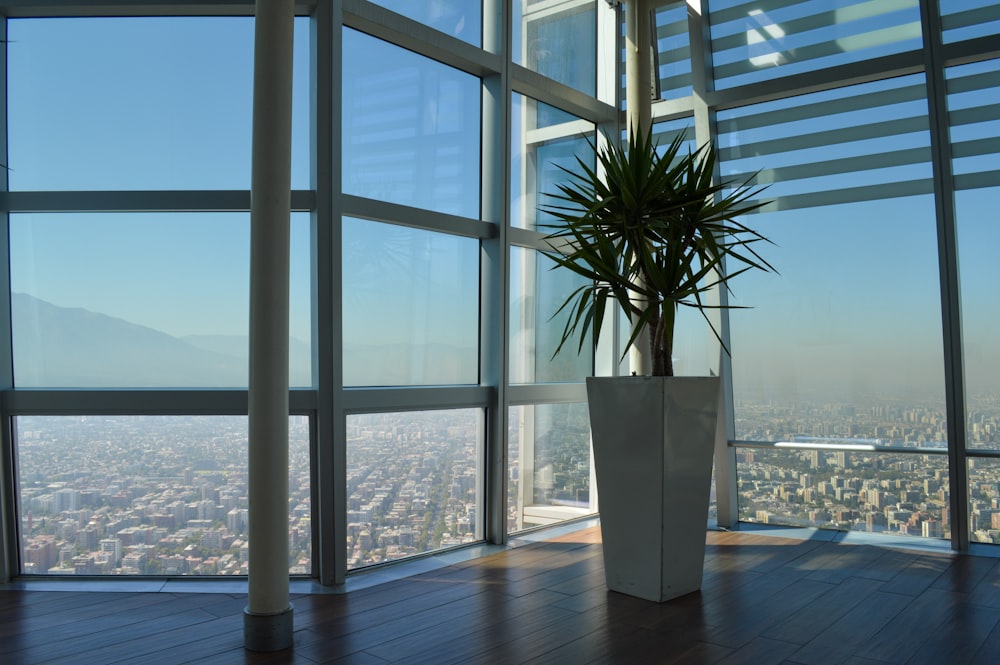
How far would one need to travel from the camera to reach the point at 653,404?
392 centimetres

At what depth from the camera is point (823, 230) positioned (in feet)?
18.0

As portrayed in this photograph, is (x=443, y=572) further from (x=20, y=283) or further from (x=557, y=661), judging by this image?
(x=20, y=283)

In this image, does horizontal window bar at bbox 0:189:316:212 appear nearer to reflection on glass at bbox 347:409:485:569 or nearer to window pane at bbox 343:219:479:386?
window pane at bbox 343:219:479:386

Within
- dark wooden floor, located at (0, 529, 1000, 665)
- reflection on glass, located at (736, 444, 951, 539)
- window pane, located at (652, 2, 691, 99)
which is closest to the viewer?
dark wooden floor, located at (0, 529, 1000, 665)

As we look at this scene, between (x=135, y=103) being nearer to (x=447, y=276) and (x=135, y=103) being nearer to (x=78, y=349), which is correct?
(x=78, y=349)

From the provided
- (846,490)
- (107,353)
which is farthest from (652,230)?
(107,353)

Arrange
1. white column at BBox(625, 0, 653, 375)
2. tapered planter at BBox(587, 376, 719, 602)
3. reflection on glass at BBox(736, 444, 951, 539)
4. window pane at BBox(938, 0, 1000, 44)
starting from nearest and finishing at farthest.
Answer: tapered planter at BBox(587, 376, 719, 602)
window pane at BBox(938, 0, 1000, 44)
reflection on glass at BBox(736, 444, 951, 539)
white column at BBox(625, 0, 653, 375)

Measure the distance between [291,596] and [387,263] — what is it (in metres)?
Result: 1.80

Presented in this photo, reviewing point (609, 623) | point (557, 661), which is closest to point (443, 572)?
point (609, 623)

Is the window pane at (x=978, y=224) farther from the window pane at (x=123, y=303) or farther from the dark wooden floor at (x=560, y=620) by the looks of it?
the window pane at (x=123, y=303)

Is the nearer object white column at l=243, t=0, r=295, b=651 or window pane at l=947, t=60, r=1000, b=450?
white column at l=243, t=0, r=295, b=651

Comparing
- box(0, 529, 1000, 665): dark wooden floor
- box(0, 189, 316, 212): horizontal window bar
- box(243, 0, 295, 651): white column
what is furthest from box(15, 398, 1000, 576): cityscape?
box(0, 189, 316, 212): horizontal window bar

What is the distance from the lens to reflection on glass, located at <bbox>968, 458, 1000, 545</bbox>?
4.93 meters

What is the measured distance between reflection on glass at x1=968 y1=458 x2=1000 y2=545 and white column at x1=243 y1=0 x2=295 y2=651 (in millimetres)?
4027
